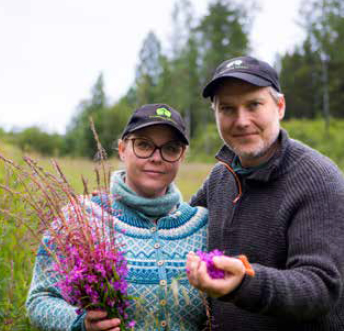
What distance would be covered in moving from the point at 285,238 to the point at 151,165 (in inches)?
40.8

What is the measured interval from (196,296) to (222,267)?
0.98 m

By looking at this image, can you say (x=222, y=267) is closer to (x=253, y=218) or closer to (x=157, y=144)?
(x=253, y=218)

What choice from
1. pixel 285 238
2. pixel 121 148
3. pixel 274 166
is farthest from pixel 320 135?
pixel 285 238

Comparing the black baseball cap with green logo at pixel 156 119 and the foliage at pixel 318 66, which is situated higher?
the foliage at pixel 318 66

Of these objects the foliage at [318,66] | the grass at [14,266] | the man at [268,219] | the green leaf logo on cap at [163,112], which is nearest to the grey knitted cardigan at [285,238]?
the man at [268,219]

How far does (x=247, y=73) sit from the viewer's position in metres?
2.71

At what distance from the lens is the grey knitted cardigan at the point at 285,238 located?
2094 mm

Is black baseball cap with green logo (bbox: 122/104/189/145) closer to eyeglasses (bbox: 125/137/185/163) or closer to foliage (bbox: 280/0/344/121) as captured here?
eyeglasses (bbox: 125/137/185/163)

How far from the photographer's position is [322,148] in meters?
24.7

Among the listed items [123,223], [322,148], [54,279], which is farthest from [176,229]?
[322,148]

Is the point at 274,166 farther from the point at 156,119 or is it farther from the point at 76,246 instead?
the point at 76,246

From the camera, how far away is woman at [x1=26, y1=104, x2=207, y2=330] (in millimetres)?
2703

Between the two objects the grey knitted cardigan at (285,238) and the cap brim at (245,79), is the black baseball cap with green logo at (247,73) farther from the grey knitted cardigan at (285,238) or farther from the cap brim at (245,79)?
the grey knitted cardigan at (285,238)

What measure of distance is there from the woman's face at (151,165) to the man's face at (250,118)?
45 centimetres
